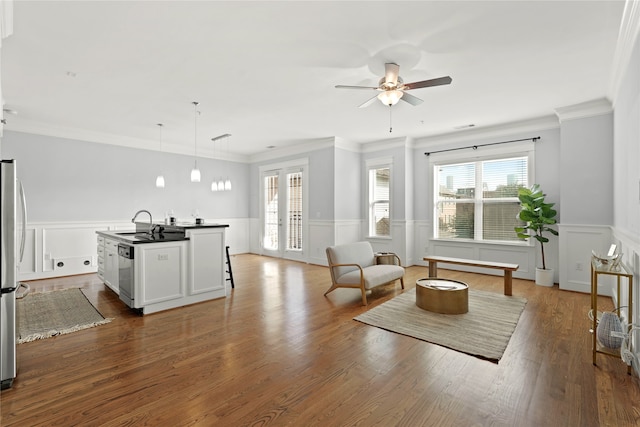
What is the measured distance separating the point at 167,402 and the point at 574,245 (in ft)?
19.0

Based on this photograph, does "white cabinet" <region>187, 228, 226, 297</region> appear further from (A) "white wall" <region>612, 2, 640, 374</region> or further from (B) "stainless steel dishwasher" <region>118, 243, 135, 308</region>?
(A) "white wall" <region>612, 2, 640, 374</region>

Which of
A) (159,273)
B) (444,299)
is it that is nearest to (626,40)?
(444,299)

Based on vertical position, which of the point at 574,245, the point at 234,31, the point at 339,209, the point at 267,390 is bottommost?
the point at 267,390

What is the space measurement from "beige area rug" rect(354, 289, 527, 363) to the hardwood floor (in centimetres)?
13

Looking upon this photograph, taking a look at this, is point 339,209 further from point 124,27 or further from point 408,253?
point 124,27

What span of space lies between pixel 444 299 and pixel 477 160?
3659mm

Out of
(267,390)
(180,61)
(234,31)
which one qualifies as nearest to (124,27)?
(180,61)

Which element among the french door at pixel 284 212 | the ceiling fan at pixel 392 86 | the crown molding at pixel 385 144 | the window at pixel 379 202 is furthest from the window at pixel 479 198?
the ceiling fan at pixel 392 86

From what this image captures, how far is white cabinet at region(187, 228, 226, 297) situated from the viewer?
4.18 metres

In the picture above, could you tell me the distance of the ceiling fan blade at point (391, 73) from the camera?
3.23 meters

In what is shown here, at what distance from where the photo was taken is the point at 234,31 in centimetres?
279

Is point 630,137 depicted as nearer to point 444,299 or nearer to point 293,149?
point 444,299

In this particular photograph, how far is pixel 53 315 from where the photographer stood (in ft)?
12.3

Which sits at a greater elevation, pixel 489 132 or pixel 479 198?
pixel 489 132
